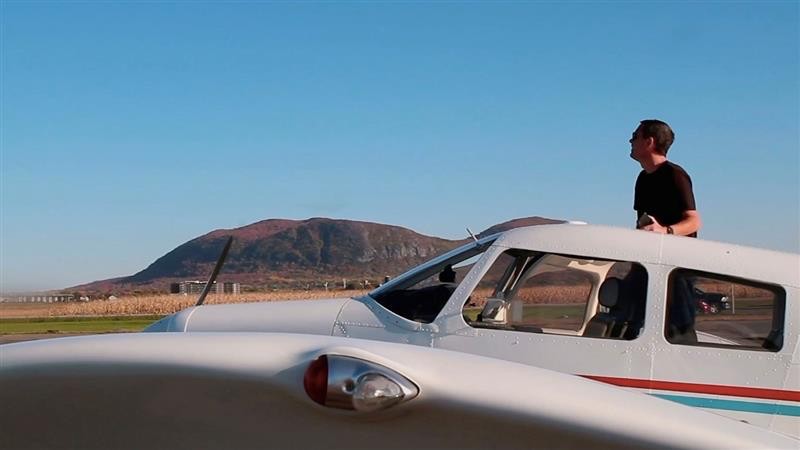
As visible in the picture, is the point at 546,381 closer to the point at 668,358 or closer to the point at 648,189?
the point at 668,358

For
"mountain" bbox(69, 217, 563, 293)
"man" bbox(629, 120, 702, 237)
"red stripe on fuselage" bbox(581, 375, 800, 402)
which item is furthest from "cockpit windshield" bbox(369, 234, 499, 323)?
"mountain" bbox(69, 217, 563, 293)

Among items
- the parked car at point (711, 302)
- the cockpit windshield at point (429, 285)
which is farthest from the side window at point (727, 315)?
the cockpit windshield at point (429, 285)

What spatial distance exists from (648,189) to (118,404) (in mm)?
4637

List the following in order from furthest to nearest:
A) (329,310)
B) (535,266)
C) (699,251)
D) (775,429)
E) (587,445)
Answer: (329,310)
(535,266)
(699,251)
(775,429)
(587,445)

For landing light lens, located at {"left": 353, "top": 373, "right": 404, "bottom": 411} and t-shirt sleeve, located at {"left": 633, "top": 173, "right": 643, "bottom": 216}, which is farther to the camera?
t-shirt sleeve, located at {"left": 633, "top": 173, "right": 643, "bottom": 216}

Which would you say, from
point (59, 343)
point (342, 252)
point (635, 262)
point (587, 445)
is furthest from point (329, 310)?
point (342, 252)

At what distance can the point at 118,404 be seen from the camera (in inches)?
82.6

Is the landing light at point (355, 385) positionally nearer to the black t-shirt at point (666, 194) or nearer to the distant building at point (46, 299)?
the black t-shirt at point (666, 194)

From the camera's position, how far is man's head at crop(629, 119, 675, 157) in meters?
5.92

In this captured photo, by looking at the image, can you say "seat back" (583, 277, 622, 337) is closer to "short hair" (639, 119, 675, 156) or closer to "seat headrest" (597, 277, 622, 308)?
"seat headrest" (597, 277, 622, 308)

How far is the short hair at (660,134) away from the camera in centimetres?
592

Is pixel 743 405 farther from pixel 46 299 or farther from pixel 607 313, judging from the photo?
pixel 46 299

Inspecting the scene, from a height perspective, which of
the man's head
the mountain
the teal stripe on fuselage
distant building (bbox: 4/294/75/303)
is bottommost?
the teal stripe on fuselage

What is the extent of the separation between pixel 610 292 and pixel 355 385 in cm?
323
